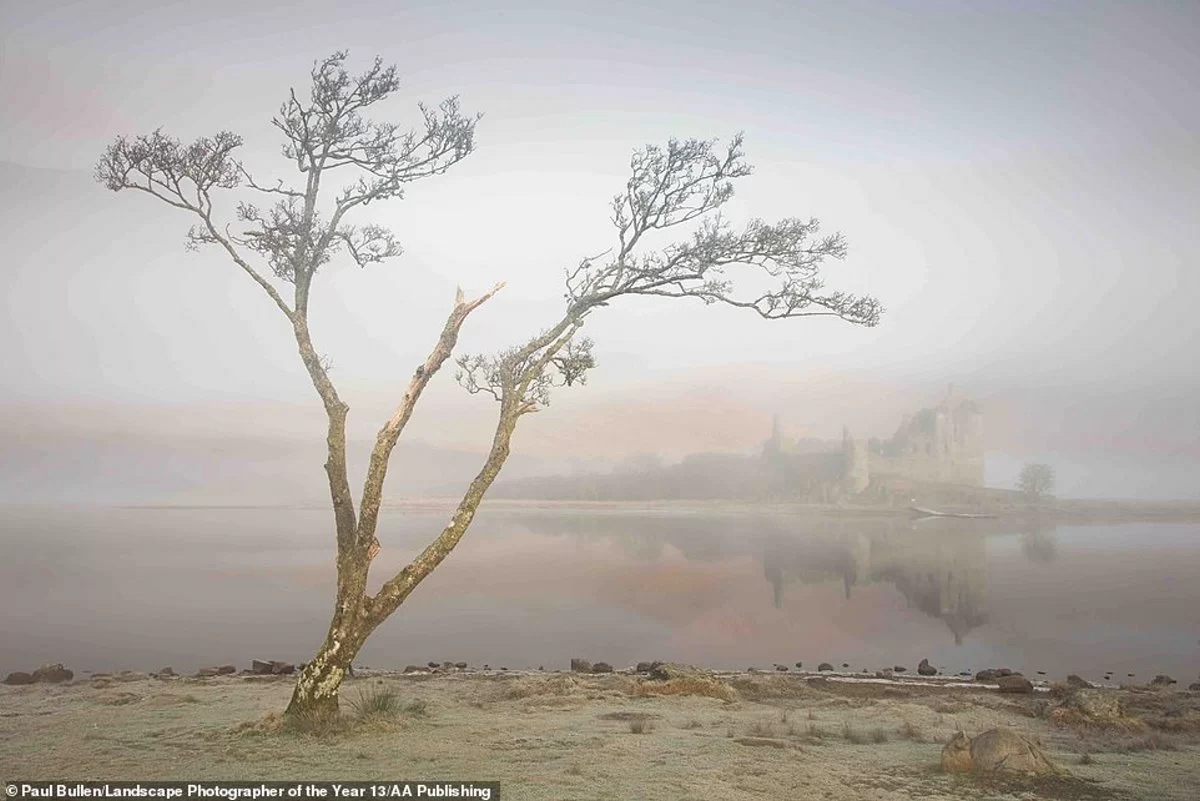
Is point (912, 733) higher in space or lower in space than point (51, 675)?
higher

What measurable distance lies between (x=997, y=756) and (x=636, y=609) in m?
34.4

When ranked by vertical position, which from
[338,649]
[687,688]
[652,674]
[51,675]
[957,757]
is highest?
[338,649]

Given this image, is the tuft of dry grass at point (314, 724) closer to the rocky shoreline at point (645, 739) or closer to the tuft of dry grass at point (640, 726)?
the rocky shoreline at point (645, 739)

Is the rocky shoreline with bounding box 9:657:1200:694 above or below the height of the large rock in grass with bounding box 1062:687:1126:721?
below

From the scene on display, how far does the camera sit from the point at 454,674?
2123cm

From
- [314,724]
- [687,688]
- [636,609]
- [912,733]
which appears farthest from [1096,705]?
[636,609]

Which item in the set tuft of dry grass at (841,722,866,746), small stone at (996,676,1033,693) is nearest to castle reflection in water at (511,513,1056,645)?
small stone at (996,676,1033,693)

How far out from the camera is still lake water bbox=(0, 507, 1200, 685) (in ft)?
97.4

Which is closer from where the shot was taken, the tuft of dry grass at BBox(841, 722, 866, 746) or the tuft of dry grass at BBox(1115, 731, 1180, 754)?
the tuft of dry grass at BBox(1115, 731, 1180, 754)

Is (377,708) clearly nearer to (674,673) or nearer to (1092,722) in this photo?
(674,673)

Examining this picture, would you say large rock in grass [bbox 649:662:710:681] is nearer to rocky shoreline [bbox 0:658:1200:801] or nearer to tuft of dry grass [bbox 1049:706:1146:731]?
rocky shoreline [bbox 0:658:1200:801]

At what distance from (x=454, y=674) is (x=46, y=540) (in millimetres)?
106838

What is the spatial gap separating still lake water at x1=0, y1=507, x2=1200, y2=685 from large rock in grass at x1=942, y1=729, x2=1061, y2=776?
1793 centimetres

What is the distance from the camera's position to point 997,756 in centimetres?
968
